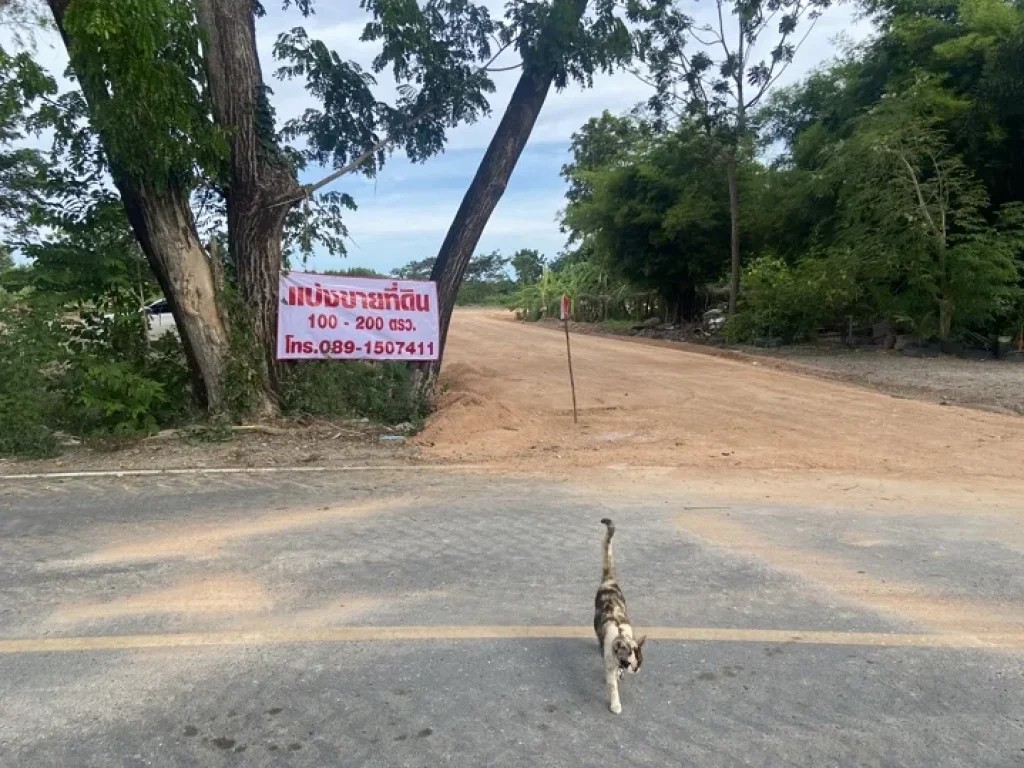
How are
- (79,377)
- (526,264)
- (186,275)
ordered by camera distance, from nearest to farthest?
1. (79,377)
2. (186,275)
3. (526,264)

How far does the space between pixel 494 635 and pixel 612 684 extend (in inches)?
33.5

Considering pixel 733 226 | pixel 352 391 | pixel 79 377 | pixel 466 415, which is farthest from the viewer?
pixel 733 226

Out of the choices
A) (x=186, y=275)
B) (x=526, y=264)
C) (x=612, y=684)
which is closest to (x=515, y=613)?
(x=612, y=684)

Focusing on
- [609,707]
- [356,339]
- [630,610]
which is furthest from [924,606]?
[356,339]

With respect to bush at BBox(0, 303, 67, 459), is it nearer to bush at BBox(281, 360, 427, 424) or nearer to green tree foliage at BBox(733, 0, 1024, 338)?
bush at BBox(281, 360, 427, 424)

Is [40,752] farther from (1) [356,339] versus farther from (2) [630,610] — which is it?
(1) [356,339]

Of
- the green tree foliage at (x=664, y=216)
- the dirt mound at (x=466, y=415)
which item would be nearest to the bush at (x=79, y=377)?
the dirt mound at (x=466, y=415)

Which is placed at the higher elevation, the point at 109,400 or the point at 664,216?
the point at 664,216

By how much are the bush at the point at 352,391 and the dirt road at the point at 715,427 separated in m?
0.52

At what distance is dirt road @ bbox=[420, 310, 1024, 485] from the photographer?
8219 mm

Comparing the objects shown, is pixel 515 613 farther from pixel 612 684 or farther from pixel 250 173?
pixel 250 173

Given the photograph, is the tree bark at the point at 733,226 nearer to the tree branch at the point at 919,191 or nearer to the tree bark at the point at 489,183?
the tree branch at the point at 919,191

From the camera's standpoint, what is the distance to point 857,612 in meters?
4.27

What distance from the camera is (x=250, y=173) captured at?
9.52 m
